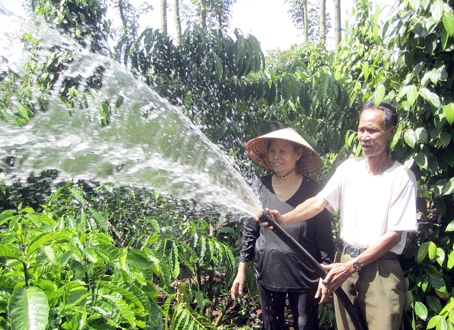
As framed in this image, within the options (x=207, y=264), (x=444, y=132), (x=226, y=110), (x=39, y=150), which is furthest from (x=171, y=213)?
(x=444, y=132)

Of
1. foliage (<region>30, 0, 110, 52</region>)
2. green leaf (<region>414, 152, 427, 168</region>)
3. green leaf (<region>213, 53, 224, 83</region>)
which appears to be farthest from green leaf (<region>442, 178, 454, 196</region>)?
foliage (<region>30, 0, 110, 52</region>)

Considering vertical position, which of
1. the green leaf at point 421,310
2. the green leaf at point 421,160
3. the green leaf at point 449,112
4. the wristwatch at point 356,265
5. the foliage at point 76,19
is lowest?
the green leaf at point 421,310

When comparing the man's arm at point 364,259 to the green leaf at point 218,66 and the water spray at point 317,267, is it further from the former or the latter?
the green leaf at point 218,66

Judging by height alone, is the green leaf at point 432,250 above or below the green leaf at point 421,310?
above

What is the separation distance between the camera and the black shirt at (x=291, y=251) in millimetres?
2484

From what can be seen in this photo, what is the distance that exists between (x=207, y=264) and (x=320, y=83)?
4.85 ft

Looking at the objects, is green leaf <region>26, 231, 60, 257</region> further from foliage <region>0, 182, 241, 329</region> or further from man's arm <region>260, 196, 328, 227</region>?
man's arm <region>260, 196, 328, 227</region>

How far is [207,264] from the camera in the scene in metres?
3.14

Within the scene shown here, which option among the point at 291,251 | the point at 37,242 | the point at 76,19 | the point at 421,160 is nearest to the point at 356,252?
the point at 291,251

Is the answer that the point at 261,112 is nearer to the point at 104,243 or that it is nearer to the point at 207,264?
the point at 207,264

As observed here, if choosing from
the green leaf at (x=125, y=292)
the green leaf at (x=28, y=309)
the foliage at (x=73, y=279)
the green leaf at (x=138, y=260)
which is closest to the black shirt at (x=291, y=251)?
the foliage at (x=73, y=279)

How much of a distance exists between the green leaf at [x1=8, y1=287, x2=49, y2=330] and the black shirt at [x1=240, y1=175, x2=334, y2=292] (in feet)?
4.99

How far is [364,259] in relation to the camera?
2.13 meters

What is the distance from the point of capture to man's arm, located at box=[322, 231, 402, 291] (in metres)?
2.11
